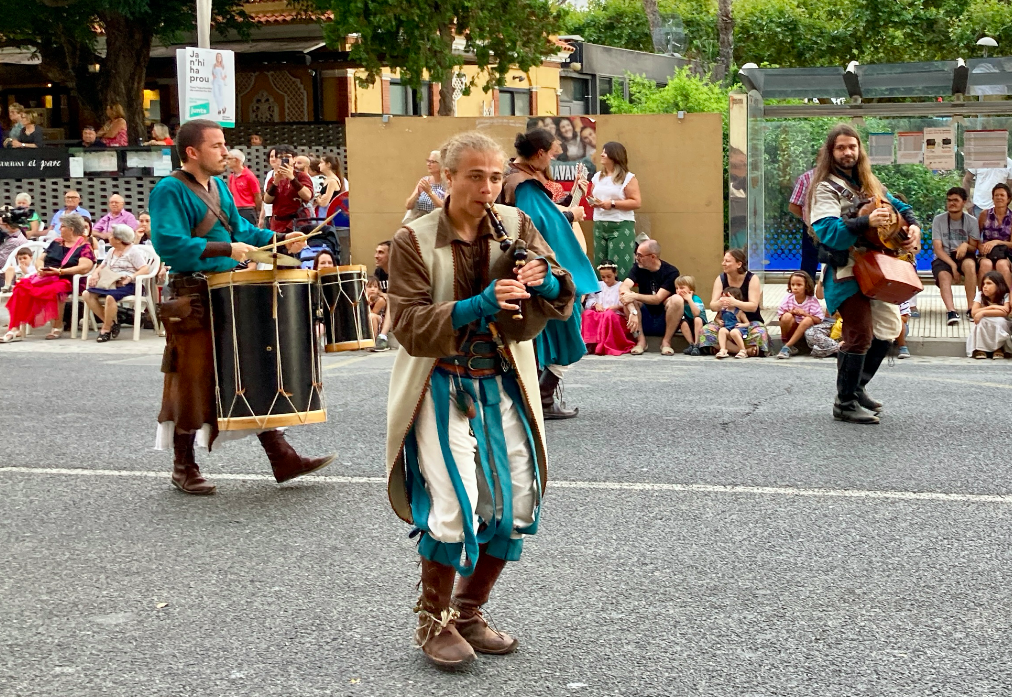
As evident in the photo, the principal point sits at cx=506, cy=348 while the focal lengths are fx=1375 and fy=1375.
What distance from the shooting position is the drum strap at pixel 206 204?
6.62 metres

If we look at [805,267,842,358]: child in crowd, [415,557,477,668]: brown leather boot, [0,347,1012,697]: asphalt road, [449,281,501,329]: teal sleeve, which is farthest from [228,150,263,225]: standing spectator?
[449,281,501,329]: teal sleeve

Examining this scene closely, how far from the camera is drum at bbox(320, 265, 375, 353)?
7098 millimetres

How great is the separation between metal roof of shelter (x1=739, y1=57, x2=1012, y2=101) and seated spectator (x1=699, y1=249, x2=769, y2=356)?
2993 mm

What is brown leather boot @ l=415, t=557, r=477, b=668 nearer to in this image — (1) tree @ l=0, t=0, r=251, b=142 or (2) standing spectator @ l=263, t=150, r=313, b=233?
(2) standing spectator @ l=263, t=150, r=313, b=233

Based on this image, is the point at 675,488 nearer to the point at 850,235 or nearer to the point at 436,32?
the point at 850,235

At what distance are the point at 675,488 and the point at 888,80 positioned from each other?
955 centimetres

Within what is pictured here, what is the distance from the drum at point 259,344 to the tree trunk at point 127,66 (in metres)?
21.4

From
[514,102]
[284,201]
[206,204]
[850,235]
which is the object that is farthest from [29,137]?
[850,235]

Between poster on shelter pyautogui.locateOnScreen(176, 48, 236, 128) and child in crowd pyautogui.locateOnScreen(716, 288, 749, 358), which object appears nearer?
child in crowd pyautogui.locateOnScreen(716, 288, 749, 358)

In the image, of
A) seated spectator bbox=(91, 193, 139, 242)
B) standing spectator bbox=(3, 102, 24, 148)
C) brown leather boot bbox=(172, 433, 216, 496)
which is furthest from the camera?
standing spectator bbox=(3, 102, 24, 148)

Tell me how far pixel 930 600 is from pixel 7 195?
70.7 ft

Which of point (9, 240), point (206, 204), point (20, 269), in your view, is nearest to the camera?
point (206, 204)

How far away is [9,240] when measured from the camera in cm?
1838

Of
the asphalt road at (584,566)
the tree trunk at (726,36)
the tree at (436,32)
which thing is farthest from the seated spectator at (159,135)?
the tree trunk at (726,36)
